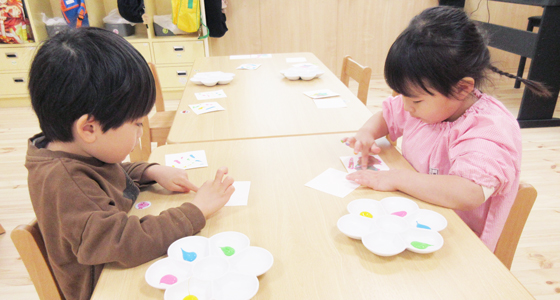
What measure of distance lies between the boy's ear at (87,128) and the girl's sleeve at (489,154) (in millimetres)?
787

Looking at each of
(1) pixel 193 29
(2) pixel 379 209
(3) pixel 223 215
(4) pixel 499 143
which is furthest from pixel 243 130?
(1) pixel 193 29

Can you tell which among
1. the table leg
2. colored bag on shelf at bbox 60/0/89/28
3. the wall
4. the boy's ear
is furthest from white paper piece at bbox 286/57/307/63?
colored bag on shelf at bbox 60/0/89/28

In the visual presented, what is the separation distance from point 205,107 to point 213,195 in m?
0.80

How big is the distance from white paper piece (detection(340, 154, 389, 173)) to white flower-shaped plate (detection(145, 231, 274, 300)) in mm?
443

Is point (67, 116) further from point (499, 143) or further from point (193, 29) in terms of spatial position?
point (193, 29)

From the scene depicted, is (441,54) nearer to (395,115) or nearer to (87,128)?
(395,115)

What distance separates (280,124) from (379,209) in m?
0.63

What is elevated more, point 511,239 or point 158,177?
point 158,177

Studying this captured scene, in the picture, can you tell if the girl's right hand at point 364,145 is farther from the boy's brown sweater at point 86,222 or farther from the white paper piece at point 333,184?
the boy's brown sweater at point 86,222

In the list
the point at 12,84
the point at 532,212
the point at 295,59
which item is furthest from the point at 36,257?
the point at 12,84

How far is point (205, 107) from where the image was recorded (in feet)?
5.22

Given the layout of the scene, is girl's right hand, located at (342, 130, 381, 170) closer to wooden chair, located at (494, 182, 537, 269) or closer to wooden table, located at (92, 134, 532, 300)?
wooden table, located at (92, 134, 532, 300)

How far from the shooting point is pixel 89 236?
703 mm

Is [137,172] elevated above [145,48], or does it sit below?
above
